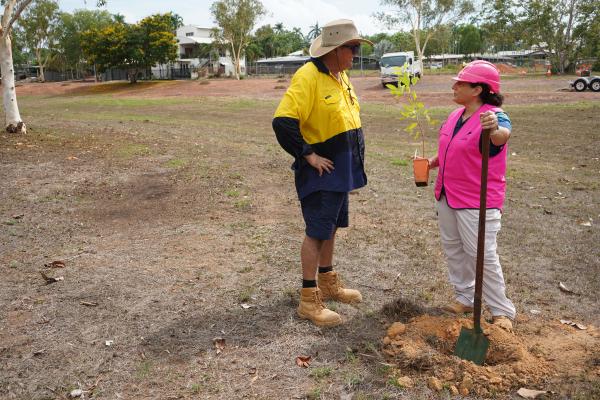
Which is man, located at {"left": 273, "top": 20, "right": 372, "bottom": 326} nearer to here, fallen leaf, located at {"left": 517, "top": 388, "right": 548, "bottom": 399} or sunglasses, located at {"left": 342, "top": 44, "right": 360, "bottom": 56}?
sunglasses, located at {"left": 342, "top": 44, "right": 360, "bottom": 56}

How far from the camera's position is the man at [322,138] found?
11.4 feet

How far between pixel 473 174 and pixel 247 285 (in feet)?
6.74

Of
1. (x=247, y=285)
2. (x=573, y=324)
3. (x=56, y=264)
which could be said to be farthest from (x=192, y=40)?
(x=573, y=324)

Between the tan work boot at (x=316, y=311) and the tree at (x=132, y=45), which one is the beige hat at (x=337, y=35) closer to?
the tan work boot at (x=316, y=311)

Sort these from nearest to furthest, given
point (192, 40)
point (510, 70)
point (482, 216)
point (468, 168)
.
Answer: point (482, 216) < point (468, 168) < point (510, 70) < point (192, 40)

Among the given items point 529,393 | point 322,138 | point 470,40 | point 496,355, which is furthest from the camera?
point 470,40

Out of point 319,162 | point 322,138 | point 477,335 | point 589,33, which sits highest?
point 589,33

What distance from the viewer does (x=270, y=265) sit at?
4.93m

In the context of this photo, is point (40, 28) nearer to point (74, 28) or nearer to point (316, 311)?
point (74, 28)

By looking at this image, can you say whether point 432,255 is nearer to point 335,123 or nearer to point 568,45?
point 335,123

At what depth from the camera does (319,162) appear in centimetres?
350

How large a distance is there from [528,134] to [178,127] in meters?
9.47

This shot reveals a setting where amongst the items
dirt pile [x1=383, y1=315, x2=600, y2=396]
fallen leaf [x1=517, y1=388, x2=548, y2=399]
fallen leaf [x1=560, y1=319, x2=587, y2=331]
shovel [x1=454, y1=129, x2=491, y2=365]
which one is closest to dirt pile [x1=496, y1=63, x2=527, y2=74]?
fallen leaf [x1=560, y1=319, x2=587, y2=331]

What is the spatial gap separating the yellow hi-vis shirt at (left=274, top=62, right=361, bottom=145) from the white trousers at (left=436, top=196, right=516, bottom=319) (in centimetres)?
92
